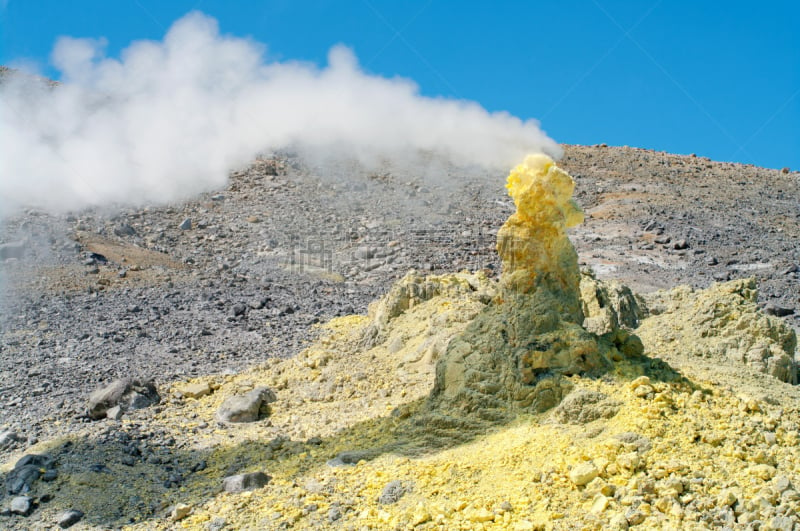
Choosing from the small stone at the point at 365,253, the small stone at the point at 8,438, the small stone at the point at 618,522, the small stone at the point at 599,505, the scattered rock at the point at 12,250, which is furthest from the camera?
the small stone at the point at 365,253

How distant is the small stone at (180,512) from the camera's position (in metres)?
6.80

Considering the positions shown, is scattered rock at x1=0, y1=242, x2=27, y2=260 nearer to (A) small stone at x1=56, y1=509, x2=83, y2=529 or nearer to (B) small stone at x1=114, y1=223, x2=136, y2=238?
(B) small stone at x1=114, y1=223, x2=136, y2=238

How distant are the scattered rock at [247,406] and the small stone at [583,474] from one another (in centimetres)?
403

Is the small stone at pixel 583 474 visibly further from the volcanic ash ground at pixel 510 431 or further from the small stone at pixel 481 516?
the small stone at pixel 481 516

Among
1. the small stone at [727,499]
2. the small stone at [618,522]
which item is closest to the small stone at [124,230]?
the small stone at [618,522]

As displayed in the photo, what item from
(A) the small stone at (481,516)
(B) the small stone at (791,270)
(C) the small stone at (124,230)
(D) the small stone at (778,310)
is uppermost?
(C) the small stone at (124,230)

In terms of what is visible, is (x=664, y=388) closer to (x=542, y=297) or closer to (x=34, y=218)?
(x=542, y=297)

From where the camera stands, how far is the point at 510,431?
23.1 ft

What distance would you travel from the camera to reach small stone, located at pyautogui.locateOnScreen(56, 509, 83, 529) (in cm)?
690

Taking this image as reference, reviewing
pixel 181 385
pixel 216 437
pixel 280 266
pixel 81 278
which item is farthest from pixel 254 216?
pixel 216 437

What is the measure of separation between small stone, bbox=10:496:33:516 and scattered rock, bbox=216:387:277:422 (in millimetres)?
2282

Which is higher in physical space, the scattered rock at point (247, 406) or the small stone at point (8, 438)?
the scattered rock at point (247, 406)

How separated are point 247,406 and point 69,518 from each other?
8.15 ft

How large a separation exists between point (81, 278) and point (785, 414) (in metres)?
13.6
